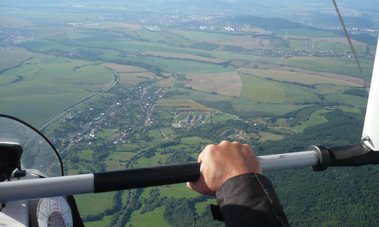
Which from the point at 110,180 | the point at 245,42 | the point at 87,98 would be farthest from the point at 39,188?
the point at 245,42

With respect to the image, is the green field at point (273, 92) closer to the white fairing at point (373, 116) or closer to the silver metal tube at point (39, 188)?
the white fairing at point (373, 116)

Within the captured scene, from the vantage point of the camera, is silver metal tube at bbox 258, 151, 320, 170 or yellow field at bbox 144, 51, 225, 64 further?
yellow field at bbox 144, 51, 225, 64

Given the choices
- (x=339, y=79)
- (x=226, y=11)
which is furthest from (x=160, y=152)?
(x=226, y=11)

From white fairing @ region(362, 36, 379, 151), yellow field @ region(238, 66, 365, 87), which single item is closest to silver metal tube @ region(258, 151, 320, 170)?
white fairing @ region(362, 36, 379, 151)

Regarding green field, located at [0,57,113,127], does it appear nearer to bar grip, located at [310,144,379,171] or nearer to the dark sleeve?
bar grip, located at [310,144,379,171]

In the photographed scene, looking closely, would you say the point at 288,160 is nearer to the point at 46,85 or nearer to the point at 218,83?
the point at 46,85
